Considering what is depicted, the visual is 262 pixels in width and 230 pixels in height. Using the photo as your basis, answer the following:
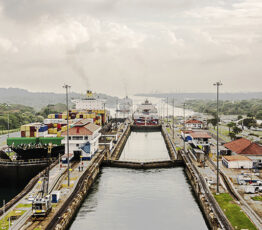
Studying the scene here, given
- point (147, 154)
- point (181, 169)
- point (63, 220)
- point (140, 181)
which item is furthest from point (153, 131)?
point (63, 220)

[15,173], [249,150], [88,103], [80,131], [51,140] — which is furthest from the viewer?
[88,103]

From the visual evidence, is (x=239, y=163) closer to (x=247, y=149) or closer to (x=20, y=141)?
(x=247, y=149)

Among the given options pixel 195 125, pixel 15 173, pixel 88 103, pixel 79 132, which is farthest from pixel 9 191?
pixel 195 125

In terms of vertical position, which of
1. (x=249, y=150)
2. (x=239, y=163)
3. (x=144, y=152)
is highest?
(x=249, y=150)

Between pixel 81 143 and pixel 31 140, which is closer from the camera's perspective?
pixel 81 143

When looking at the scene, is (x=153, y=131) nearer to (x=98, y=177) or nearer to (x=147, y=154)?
(x=147, y=154)

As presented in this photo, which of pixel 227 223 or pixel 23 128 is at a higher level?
pixel 23 128

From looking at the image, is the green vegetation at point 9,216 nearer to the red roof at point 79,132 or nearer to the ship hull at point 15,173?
the ship hull at point 15,173

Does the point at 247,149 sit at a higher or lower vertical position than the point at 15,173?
higher
